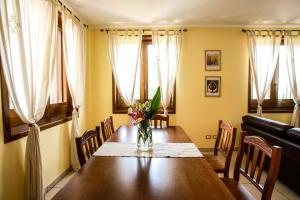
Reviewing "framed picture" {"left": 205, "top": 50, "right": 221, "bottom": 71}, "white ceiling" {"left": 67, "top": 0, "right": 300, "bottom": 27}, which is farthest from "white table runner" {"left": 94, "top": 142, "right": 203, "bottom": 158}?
"framed picture" {"left": 205, "top": 50, "right": 221, "bottom": 71}

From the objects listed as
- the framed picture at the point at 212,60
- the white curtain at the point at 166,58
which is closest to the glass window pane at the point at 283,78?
the framed picture at the point at 212,60

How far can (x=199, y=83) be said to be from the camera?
4.34m

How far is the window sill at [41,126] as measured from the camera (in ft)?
6.51

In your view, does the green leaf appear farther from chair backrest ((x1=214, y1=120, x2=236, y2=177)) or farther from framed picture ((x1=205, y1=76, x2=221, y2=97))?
framed picture ((x1=205, y1=76, x2=221, y2=97))

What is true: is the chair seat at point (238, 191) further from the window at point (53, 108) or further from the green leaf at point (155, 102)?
the window at point (53, 108)

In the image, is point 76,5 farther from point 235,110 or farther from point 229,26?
point 235,110

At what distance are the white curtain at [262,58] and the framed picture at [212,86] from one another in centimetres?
70

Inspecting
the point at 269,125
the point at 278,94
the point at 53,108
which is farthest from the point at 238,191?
the point at 278,94

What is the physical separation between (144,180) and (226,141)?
4.02 feet

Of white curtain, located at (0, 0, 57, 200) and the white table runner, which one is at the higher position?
white curtain, located at (0, 0, 57, 200)

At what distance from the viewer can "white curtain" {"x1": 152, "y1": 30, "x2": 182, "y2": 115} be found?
4.13 meters

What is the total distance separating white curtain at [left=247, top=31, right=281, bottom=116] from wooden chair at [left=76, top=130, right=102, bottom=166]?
11.4ft

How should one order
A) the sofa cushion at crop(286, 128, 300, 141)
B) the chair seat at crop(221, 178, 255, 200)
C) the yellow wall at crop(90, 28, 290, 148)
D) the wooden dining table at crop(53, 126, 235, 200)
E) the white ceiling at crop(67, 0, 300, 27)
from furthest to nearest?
1. the yellow wall at crop(90, 28, 290, 148)
2. the white ceiling at crop(67, 0, 300, 27)
3. the sofa cushion at crop(286, 128, 300, 141)
4. the chair seat at crop(221, 178, 255, 200)
5. the wooden dining table at crop(53, 126, 235, 200)

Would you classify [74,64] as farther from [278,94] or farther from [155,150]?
[278,94]
